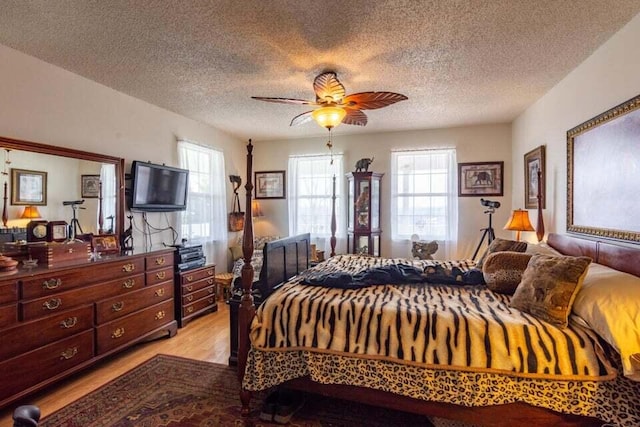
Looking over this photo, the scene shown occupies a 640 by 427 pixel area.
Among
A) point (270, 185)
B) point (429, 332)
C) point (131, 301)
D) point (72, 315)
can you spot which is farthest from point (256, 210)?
point (429, 332)

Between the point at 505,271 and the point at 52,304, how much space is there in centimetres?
325

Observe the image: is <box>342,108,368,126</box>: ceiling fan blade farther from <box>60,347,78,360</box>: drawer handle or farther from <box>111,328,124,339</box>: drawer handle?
<box>60,347,78,360</box>: drawer handle

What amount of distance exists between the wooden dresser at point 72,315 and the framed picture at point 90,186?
730 millimetres

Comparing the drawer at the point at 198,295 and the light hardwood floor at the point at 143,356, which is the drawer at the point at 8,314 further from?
the drawer at the point at 198,295

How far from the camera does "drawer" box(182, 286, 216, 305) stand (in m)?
3.85

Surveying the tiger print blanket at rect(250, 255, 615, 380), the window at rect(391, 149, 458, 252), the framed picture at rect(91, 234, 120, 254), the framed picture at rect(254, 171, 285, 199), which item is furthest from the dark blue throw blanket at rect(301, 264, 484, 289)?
the framed picture at rect(254, 171, 285, 199)

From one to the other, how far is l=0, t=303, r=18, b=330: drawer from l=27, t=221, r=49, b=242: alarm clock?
740 millimetres

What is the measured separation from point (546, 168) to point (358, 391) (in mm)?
3058

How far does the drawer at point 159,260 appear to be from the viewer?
3295mm

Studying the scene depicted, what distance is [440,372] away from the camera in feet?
5.95

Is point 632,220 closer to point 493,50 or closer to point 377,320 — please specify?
point 493,50

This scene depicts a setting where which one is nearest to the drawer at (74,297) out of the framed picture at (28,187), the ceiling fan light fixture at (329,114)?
the framed picture at (28,187)

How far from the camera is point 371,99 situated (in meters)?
2.76

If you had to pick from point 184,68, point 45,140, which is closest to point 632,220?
point 184,68
